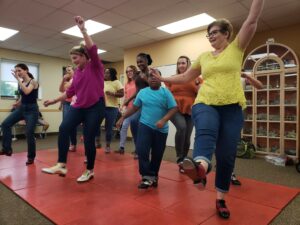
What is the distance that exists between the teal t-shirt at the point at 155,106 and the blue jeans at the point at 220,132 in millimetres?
725

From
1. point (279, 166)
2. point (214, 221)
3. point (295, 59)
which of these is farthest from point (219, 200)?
point (295, 59)

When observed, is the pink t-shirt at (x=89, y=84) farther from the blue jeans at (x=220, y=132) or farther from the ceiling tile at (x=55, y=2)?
the ceiling tile at (x=55, y=2)

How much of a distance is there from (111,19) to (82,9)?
24.4 inches

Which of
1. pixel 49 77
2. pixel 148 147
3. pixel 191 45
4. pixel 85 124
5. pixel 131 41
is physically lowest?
pixel 148 147

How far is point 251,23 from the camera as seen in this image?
60.1 inches

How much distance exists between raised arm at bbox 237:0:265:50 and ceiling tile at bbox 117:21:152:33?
11.8 feet

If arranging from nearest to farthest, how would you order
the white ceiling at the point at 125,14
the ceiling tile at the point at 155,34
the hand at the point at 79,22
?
the hand at the point at 79,22
the white ceiling at the point at 125,14
the ceiling tile at the point at 155,34

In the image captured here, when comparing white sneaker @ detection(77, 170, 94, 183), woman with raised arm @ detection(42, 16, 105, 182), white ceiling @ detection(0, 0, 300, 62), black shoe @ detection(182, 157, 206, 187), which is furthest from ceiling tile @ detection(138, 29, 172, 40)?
black shoe @ detection(182, 157, 206, 187)

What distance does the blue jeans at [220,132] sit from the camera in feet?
4.82

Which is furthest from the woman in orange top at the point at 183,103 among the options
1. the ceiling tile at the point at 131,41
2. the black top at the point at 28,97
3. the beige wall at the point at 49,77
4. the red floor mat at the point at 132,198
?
the beige wall at the point at 49,77

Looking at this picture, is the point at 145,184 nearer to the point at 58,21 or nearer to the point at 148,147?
the point at 148,147

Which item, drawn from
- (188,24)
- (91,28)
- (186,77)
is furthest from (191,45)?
(186,77)

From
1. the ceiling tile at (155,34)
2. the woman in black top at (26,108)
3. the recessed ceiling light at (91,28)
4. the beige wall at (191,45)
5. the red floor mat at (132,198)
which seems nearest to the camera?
the red floor mat at (132,198)

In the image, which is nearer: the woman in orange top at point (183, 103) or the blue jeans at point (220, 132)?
the blue jeans at point (220, 132)
